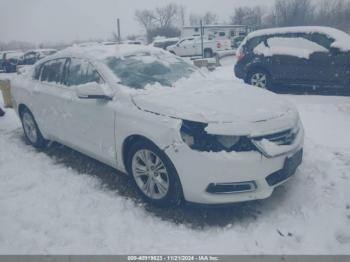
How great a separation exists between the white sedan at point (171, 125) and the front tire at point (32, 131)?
699mm

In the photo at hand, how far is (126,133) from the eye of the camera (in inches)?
144

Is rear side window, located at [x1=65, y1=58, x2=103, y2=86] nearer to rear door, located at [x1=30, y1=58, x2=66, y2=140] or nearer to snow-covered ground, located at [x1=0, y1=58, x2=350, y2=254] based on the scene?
rear door, located at [x1=30, y1=58, x2=66, y2=140]

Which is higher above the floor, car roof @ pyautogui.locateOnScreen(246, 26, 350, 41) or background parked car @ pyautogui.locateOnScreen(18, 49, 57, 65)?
car roof @ pyautogui.locateOnScreen(246, 26, 350, 41)

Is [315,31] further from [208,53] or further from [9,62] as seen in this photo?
[9,62]

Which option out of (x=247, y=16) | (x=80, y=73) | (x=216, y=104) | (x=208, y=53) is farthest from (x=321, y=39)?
(x=247, y=16)

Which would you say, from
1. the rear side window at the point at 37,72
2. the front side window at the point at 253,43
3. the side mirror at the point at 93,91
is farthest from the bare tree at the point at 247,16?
the side mirror at the point at 93,91

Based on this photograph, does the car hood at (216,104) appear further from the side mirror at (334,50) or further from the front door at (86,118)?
the side mirror at (334,50)

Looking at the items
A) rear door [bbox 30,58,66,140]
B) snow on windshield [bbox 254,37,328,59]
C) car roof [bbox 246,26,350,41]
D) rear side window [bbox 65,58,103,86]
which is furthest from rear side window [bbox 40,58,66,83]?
car roof [bbox 246,26,350,41]

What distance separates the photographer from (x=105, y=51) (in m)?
4.57

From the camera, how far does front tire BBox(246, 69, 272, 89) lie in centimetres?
898

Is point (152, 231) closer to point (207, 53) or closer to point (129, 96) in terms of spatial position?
point (129, 96)

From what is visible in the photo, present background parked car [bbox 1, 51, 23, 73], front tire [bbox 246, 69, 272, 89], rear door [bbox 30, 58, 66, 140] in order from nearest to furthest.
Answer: rear door [bbox 30, 58, 66, 140], front tire [bbox 246, 69, 272, 89], background parked car [bbox 1, 51, 23, 73]

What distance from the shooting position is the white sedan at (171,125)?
315cm

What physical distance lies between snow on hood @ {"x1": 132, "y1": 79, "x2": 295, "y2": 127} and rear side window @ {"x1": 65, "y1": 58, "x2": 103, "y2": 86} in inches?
30.9
